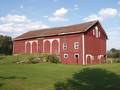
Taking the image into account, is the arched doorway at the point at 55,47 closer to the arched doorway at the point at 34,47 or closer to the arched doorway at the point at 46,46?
the arched doorway at the point at 46,46

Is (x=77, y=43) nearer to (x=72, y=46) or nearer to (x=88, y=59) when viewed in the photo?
(x=72, y=46)

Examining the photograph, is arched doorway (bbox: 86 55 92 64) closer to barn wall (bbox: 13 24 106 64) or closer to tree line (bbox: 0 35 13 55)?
barn wall (bbox: 13 24 106 64)

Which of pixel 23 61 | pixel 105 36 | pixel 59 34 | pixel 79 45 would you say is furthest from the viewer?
pixel 105 36

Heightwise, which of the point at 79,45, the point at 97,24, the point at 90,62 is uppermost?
the point at 97,24

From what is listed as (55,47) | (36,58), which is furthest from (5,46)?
(36,58)

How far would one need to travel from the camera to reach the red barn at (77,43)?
51.6 meters

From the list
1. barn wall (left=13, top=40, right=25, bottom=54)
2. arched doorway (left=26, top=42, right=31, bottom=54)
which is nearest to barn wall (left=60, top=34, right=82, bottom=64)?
arched doorway (left=26, top=42, right=31, bottom=54)

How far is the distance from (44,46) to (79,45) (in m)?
10.5

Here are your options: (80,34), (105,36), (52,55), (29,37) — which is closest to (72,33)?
(80,34)

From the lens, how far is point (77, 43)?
52406mm

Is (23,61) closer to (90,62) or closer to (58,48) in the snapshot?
(58,48)

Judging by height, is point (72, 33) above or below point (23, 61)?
above

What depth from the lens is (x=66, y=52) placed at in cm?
5412

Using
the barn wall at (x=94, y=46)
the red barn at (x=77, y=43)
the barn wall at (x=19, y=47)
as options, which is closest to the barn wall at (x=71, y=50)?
the red barn at (x=77, y=43)
